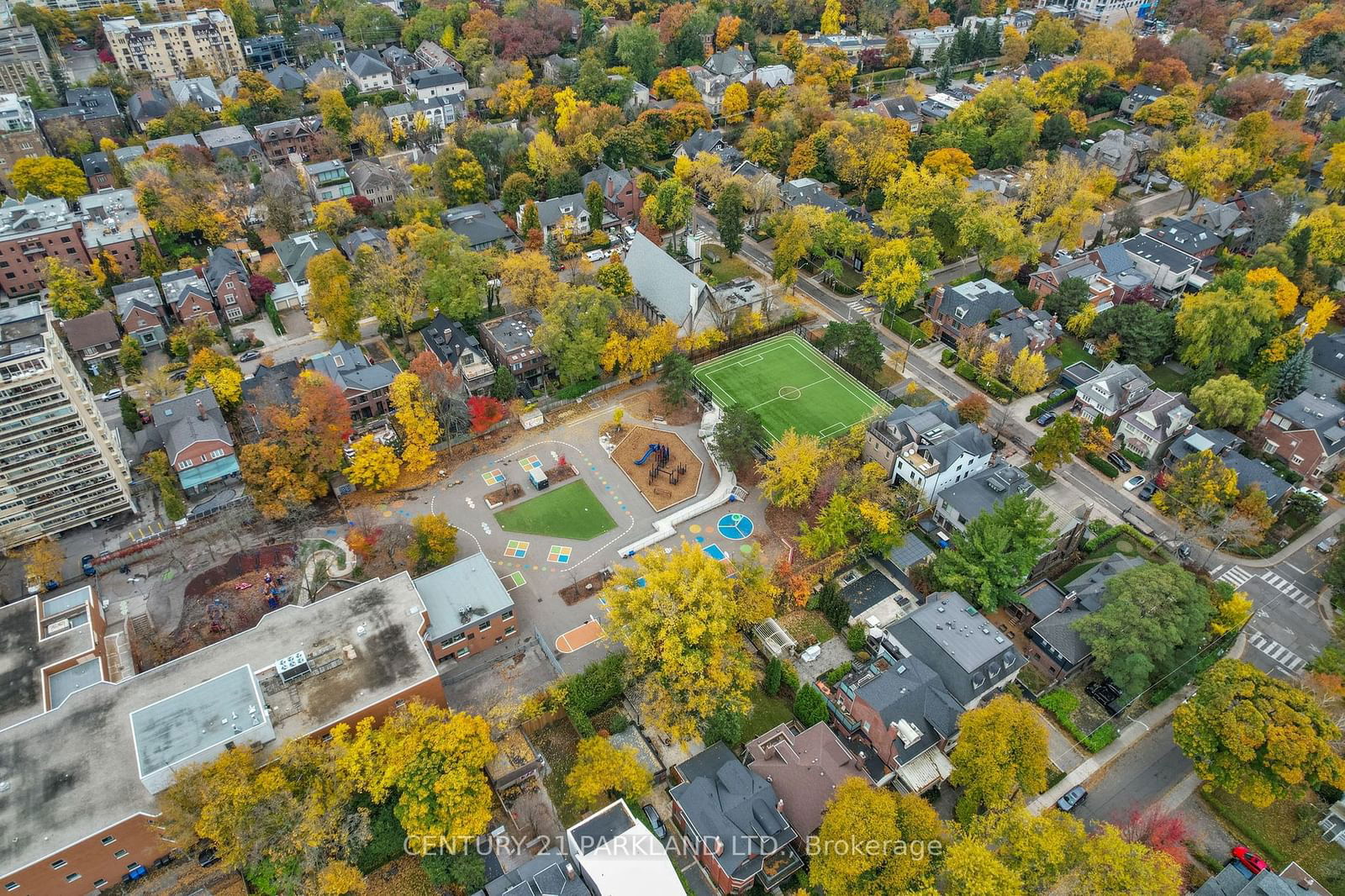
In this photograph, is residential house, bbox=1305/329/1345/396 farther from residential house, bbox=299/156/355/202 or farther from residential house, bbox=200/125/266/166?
residential house, bbox=200/125/266/166

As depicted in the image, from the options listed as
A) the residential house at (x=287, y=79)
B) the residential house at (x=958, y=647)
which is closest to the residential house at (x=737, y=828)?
the residential house at (x=958, y=647)

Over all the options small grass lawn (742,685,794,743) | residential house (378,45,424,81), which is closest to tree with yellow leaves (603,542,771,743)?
small grass lawn (742,685,794,743)

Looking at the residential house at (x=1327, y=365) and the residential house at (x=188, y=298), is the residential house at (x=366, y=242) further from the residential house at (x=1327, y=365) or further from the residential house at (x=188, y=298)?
the residential house at (x=1327, y=365)

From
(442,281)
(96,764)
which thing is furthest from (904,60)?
(96,764)

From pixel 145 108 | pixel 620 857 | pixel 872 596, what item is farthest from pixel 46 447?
pixel 145 108

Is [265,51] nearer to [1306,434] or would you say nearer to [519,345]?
[519,345]

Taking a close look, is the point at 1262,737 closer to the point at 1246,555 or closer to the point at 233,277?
the point at 1246,555
